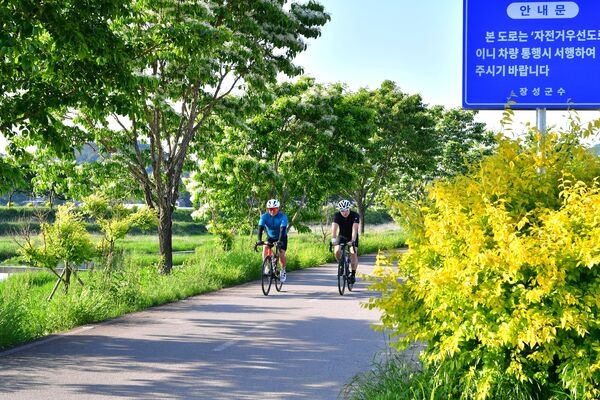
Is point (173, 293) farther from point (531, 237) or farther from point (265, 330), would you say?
point (531, 237)

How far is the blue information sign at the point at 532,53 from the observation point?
8.46m

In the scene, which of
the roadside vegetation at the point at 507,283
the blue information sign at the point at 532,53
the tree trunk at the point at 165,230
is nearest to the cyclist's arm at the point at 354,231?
the tree trunk at the point at 165,230

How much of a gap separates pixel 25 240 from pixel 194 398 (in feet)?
21.4

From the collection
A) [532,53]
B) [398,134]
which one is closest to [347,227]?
[532,53]

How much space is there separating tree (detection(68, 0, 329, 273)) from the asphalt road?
5847mm

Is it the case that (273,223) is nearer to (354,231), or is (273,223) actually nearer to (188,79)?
(354,231)

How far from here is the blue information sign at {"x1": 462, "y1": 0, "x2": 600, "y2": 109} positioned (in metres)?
8.46

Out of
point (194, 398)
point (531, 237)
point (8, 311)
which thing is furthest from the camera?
point (8, 311)

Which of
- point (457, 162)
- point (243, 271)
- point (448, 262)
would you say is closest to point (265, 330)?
point (448, 262)

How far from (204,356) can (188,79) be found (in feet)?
34.9

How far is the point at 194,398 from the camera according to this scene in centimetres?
677

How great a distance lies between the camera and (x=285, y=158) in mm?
29172

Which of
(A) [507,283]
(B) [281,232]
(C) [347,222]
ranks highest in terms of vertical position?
(C) [347,222]

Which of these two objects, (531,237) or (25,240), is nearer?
(531,237)
